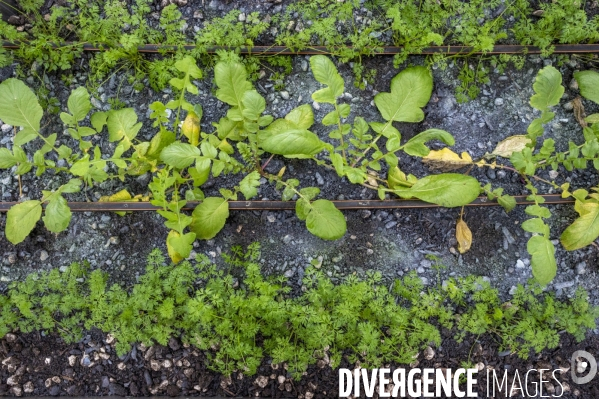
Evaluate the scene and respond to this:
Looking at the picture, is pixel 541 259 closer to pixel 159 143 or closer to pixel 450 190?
pixel 450 190

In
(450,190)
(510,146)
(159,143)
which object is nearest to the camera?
(450,190)

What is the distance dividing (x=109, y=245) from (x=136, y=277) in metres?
0.22

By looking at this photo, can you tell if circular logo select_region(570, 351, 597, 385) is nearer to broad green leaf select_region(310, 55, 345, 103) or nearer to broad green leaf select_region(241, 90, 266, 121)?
broad green leaf select_region(310, 55, 345, 103)

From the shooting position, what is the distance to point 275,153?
2395 millimetres

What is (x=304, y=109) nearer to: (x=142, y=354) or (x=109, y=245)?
(x=109, y=245)

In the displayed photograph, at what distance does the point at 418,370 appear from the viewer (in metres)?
2.52

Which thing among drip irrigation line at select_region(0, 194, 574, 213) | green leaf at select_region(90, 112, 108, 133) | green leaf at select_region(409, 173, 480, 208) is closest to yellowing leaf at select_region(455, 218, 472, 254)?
drip irrigation line at select_region(0, 194, 574, 213)

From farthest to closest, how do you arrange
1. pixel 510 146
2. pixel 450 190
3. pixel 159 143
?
pixel 510 146, pixel 159 143, pixel 450 190

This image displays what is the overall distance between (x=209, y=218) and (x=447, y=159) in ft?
3.94

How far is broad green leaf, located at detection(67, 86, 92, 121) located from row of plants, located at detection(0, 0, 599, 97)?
260mm

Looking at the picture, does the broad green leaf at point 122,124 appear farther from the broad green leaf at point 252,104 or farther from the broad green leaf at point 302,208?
the broad green leaf at point 302,208

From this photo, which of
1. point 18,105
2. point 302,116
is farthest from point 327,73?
point 18,105

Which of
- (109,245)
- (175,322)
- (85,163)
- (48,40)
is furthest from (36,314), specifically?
(48,40)

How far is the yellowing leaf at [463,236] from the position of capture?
2547 millimetres
